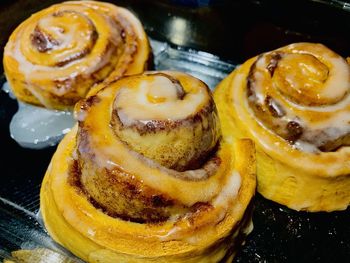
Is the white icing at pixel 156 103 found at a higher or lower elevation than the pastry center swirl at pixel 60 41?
higher

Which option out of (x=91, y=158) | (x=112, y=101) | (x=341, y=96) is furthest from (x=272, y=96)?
(x=91, y=158)

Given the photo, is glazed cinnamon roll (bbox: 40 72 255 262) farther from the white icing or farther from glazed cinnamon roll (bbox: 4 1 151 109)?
glazed cinnamon roll (bbox: 4 1 151 109)

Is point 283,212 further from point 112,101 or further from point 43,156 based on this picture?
point 43,156

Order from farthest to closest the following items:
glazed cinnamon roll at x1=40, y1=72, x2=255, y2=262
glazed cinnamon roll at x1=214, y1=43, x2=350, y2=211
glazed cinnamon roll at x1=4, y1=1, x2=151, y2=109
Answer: glazed cinnamon roll at x1=4, y1=1, x2=151, y2=109 → glazed cinnamon roll at x1=214, y1=43, x2=350, y2=211 → glazed cinnamon roll at x1=40, y1=72, x2=255, y2=262

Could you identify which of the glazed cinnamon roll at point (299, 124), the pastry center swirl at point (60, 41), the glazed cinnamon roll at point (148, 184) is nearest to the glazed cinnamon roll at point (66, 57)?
the pastry center swirl at point (60, 41)

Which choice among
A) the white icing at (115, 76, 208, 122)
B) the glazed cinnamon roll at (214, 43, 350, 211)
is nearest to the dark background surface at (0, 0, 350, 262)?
the glazed cinnamon roll at (214, 43, 350, 211)

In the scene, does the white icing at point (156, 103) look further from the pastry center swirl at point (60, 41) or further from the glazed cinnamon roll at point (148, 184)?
the pastry center swirl at point (60, 41)
